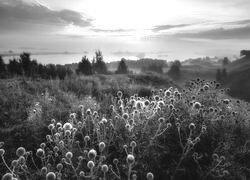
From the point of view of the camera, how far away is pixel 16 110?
20.8 feet

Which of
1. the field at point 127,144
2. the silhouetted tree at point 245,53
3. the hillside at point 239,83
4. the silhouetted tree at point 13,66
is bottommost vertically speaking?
the hillside at point 239,83

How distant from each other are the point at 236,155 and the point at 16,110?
19.1 feet

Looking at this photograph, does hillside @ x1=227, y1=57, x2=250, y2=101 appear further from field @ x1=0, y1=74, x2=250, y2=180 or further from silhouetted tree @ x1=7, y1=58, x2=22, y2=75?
field @ x1=0, y1=74, x2=250, y2=180

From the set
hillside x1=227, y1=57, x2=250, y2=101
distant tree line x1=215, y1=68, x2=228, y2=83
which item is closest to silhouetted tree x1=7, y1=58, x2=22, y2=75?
hillside x1=227, y1=57, x2=250, y2=101

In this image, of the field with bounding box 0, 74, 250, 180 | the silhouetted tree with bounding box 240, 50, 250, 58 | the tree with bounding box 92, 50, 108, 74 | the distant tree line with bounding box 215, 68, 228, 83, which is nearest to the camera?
the field with bounding box 0, 74, 250, 180

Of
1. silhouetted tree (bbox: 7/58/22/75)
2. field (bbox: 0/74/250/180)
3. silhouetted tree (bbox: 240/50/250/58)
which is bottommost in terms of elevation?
field (bbox: 0/74/250/180)

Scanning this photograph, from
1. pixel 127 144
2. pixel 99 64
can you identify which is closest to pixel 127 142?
pixel 127 144

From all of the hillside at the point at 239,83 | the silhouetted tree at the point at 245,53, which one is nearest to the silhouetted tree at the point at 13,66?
the hillside at the point at 239,83

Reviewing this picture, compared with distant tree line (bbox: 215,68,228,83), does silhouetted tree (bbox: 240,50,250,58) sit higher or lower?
higher

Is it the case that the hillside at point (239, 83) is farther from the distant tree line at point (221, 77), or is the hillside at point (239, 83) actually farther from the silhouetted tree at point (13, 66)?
the silhouetted tree at point (13, 66)

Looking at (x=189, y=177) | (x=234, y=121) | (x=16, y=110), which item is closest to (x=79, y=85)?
(x=16, y=110)

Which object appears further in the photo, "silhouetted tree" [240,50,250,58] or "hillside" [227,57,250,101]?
"silhouetted tree" [240,50,250,58]

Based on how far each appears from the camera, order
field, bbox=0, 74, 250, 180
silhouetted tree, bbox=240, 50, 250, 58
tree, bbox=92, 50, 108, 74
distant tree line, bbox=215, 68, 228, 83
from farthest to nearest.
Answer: silhouetted tree, bbox=240, 50, 250, 58 → distant tree line, bbox=215, 68, 228, 83 → tree, bbox=92, 50, 108, 74 → field, bbox=0, 74, 250, 180

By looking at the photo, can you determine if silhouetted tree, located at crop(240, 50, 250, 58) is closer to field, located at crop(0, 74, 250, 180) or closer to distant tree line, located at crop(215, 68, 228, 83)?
distant tree line, located at crop(215, 68, 228, 83)
